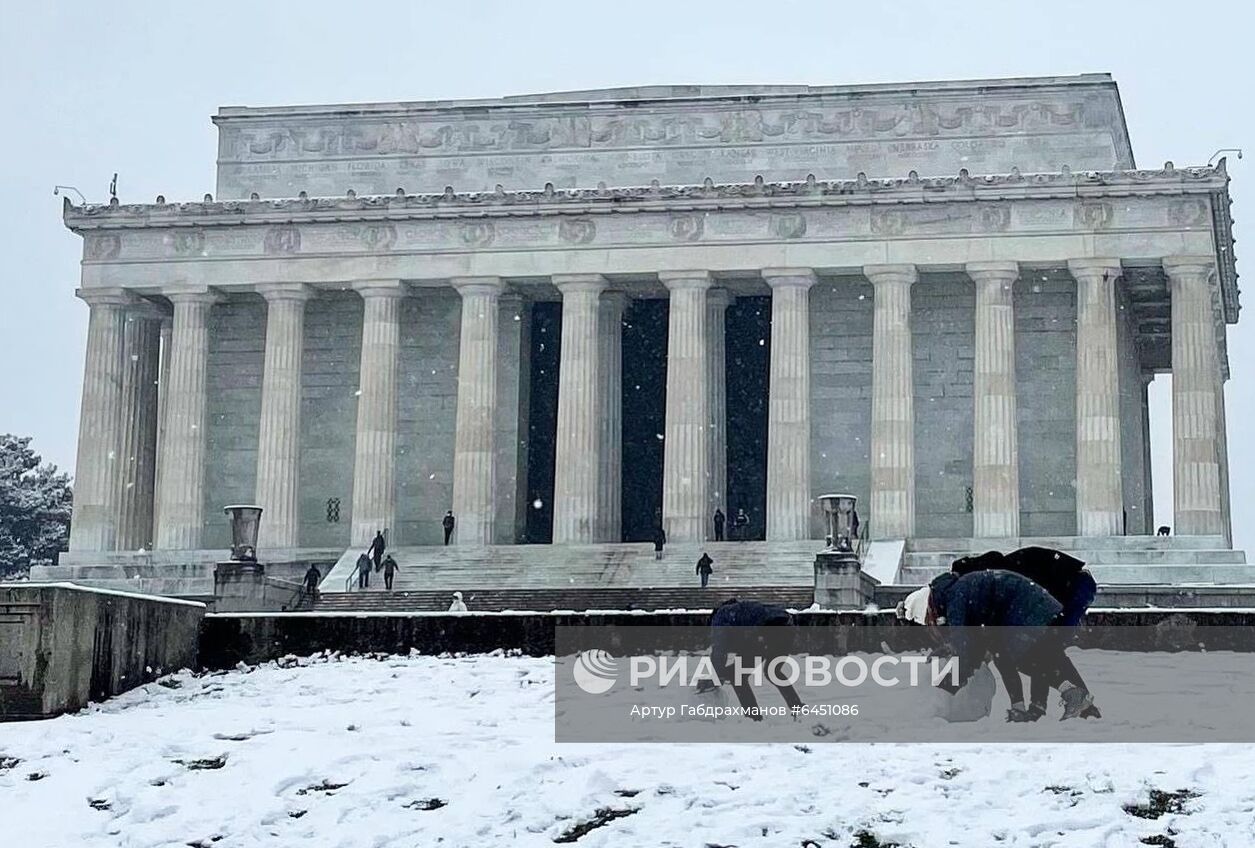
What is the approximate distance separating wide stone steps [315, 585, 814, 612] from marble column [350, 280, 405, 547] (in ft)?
31.4

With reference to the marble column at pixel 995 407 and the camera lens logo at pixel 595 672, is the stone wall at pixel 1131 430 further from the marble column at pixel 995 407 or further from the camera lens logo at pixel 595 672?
the camera lens logo at pixel 595 672

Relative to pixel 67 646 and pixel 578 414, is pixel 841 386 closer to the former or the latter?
pixel 578 414

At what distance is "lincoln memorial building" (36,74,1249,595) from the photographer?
5722cm

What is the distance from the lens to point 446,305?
63.8m

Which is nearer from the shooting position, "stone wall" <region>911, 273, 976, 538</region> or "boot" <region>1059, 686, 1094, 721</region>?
"boot" <region>1059, 686, 1094, 721</region>

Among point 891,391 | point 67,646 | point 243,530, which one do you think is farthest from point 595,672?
point 891,391

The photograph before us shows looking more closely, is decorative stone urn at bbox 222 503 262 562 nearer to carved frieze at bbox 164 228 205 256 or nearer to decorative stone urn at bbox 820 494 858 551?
decorative stone urn at bbox 820 494 858 551

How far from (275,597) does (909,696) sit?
89.9ft

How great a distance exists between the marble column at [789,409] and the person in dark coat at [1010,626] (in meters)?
39.8

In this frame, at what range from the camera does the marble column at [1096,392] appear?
5669cm

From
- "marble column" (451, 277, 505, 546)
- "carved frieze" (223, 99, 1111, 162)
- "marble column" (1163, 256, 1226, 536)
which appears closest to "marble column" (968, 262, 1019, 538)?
"marble column" (1163, 256, 1226, 536)

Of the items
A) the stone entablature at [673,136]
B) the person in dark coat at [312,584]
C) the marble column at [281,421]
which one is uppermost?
the stone entablature at [673,136]

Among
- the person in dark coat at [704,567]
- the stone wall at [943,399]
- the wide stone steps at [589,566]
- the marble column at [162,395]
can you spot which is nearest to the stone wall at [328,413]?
the marble column at [162,395]

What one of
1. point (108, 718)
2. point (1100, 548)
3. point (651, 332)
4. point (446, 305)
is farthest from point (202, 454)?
point (108, 718)
